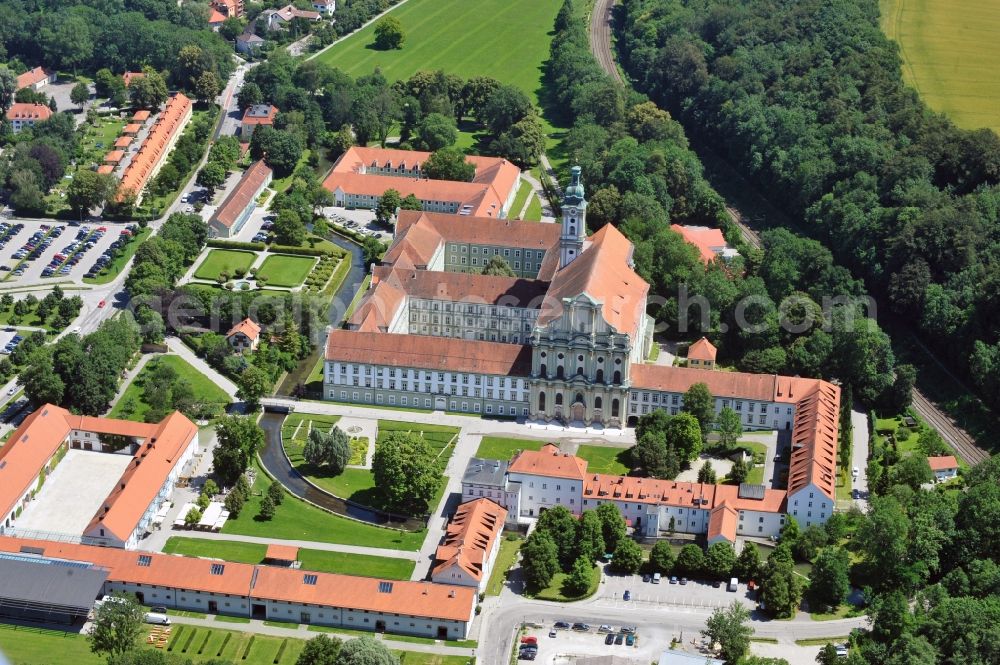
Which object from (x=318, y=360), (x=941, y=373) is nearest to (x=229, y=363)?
(x=318, y=360)

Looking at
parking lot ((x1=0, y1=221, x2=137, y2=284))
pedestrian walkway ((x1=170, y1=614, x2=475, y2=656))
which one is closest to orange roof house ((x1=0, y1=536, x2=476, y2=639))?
pedestrian walkway ((x1=170, y1=614, x2=475, y2=656))

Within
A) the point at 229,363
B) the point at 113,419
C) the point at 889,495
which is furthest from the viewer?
the point at 229,363

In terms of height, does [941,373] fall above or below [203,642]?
below

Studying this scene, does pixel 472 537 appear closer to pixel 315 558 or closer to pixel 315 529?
pixel 315 558

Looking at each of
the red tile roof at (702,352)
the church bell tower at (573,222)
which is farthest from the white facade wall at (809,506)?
the church bell tower at (573,222)

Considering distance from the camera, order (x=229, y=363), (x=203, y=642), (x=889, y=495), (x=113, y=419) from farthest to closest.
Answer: (x=229, y=363)
(x=113, y=419)
(x=889, y=495)
(x=203, y=642)

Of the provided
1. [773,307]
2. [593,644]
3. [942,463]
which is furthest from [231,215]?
[942,463]

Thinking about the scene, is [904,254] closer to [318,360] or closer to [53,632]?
[318,360]
